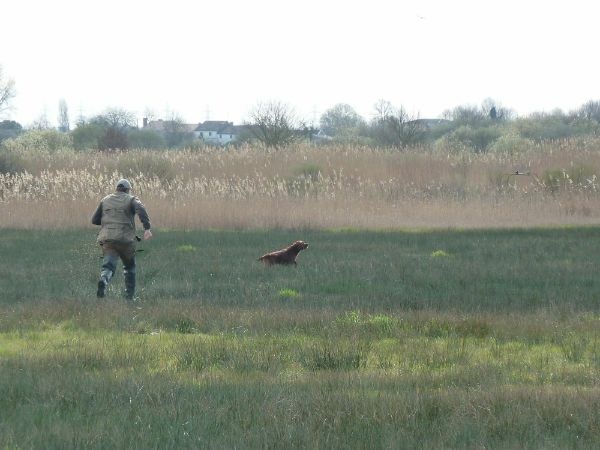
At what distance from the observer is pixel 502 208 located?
30.0m

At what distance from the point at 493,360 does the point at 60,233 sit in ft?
66.0

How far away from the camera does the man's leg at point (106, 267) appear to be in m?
13.9

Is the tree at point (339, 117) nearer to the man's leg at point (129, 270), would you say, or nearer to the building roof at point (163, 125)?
the building roof at point (163, 125)

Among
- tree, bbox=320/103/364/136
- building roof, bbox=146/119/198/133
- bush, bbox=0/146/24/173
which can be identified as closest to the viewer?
bush, bbox=0/146/24/173

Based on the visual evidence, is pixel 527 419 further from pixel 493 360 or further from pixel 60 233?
pixel 60 233

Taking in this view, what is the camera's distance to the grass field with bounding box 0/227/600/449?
245 inches

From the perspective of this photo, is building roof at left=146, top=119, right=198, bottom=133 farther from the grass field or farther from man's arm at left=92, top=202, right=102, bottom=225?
man's arm at left=92, top=202, right=102, bottom=225

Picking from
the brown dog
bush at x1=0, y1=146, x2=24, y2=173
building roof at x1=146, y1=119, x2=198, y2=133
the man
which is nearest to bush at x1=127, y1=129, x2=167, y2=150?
building roof at x1=146, y1=119, x2=198, y2=133

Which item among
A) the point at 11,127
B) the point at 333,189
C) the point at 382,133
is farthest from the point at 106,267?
the point at 11,127

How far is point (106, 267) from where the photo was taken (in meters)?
14.0

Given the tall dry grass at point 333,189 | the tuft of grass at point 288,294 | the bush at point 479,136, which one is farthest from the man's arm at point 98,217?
the bush at point 479,136

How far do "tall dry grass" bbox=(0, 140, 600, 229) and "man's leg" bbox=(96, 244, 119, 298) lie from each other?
1506cm

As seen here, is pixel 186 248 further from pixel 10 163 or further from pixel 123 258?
pixel 10 163

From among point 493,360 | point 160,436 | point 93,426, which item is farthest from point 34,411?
point 493,360
